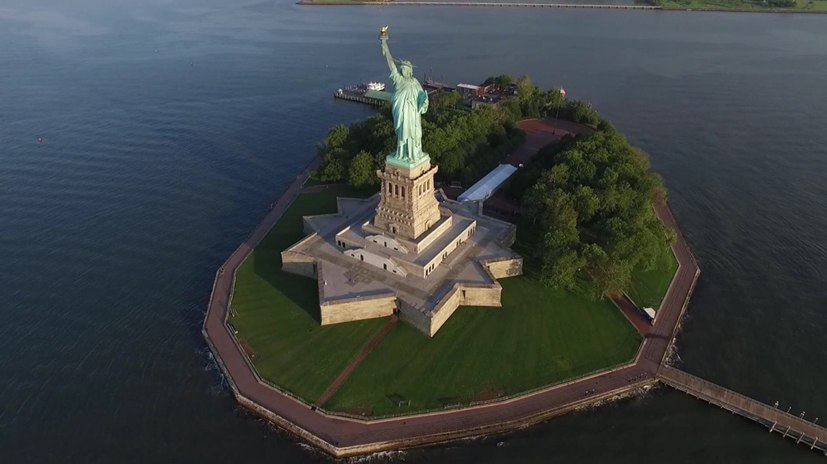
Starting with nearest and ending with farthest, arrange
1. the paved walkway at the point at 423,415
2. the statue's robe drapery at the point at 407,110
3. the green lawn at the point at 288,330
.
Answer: the paved walkway at the point at 423,415, the green lawn at the point at 288,330, the statue's robe drapery at the point at 407,110

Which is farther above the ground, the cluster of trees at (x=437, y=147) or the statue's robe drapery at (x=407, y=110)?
the statue's robe drapery at (x=407, y=110)

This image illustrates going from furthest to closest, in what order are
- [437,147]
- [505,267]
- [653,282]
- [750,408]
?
[437,147], [505,267], [653,282], [750,408]

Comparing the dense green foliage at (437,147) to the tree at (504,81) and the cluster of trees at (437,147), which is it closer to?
the cluster of trees at (437,147)

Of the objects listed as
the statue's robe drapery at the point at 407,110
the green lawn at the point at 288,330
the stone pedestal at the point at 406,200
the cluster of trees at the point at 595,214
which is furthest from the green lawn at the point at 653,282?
the statue's robe drapery at the point at 407,110

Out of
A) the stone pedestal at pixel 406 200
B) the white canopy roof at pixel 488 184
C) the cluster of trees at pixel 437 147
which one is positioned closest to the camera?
the stone pedestal at pixel 406 200

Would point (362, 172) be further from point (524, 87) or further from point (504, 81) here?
point (504, 81)

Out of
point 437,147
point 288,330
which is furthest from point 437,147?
point 288,330

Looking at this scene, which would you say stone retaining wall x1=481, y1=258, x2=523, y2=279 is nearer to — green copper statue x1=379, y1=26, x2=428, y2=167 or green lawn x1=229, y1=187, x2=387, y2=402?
green lawn x1=229, y1=187, x2=387, y2=402
